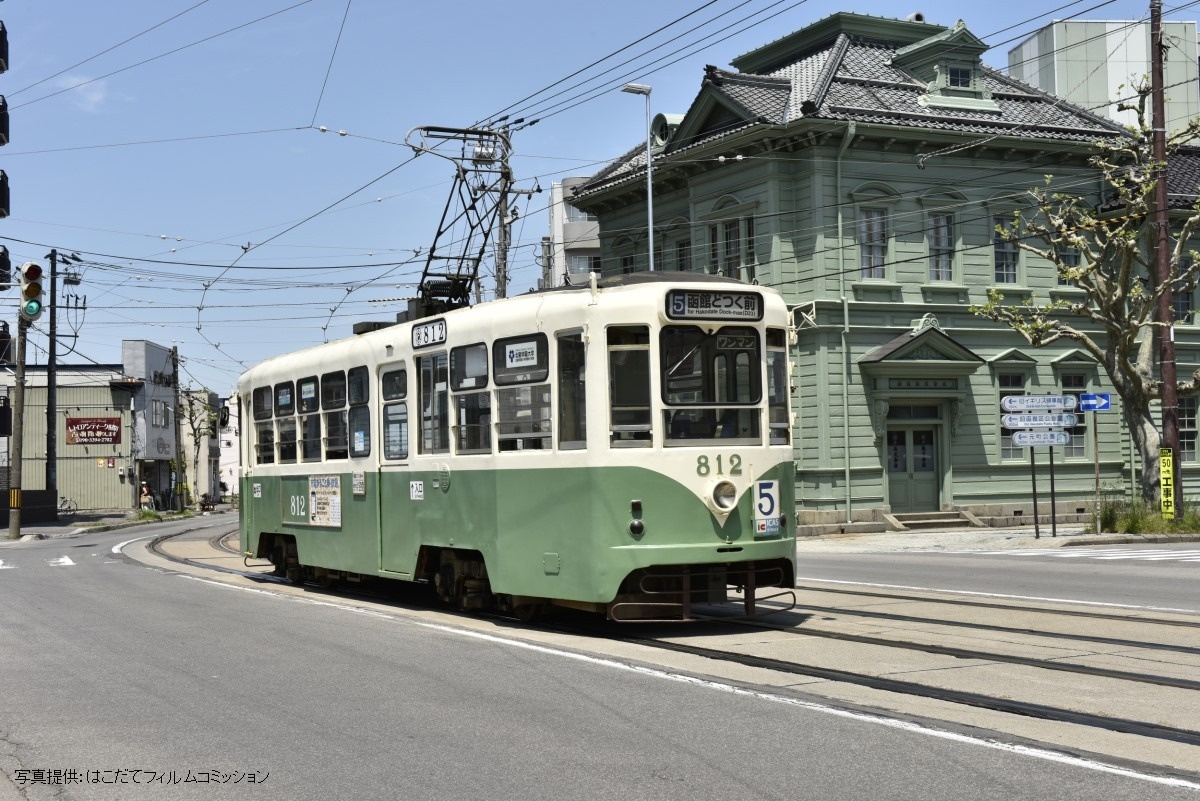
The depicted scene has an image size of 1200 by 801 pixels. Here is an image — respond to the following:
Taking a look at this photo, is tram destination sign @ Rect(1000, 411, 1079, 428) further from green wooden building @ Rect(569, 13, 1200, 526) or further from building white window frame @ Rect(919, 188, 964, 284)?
building white window frame @ Rect(919, 188, 964, 284)

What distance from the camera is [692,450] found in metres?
11.5

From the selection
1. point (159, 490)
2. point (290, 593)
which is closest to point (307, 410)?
point (290, 593)

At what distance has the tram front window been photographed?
11.5 metres

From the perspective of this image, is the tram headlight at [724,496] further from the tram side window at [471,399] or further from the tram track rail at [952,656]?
the tram side window at [471,399]

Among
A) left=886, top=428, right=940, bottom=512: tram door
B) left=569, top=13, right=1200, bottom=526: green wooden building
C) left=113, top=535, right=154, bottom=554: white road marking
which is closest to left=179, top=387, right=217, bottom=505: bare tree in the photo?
left=113, top=535, right=154, bottom=554: white road marking

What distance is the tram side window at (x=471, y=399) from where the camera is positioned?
12695 mm

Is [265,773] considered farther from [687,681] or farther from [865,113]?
[865,113]

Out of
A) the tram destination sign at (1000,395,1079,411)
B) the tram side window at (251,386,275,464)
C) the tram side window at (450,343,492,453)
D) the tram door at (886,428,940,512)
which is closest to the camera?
the tram side window at (450,343,492,453)

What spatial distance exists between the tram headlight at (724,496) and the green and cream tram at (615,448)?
1cm

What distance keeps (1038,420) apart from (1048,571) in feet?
25.5

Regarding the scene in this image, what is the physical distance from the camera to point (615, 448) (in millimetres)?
11398

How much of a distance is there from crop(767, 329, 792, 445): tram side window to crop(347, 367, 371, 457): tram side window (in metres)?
5.14

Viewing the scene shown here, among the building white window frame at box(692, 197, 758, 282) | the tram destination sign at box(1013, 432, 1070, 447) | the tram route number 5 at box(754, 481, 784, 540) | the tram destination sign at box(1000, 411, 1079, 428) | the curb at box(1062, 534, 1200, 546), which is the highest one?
the building white window frame at box(692, 197, 758, 282)

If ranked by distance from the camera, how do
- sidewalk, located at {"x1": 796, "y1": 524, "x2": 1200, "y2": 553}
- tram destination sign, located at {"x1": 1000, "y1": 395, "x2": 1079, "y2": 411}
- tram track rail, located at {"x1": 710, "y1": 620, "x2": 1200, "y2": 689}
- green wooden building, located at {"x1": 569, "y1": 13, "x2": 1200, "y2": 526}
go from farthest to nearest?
green wooden building, located at {"x1": 569, "y1": 13, "x2": 1200, "y2": 526}, tram destination sign, located at {"x1": 1000, "y1": 395, "x2": 1079, "y2": 411}, sidewalk, located at {"x1": 796, "y1": 524, "x2": 1200, "y2": 553}, tram track rail, located at {"x1": 710, "y1": 620, "x2": 1200, "y2": 689}
